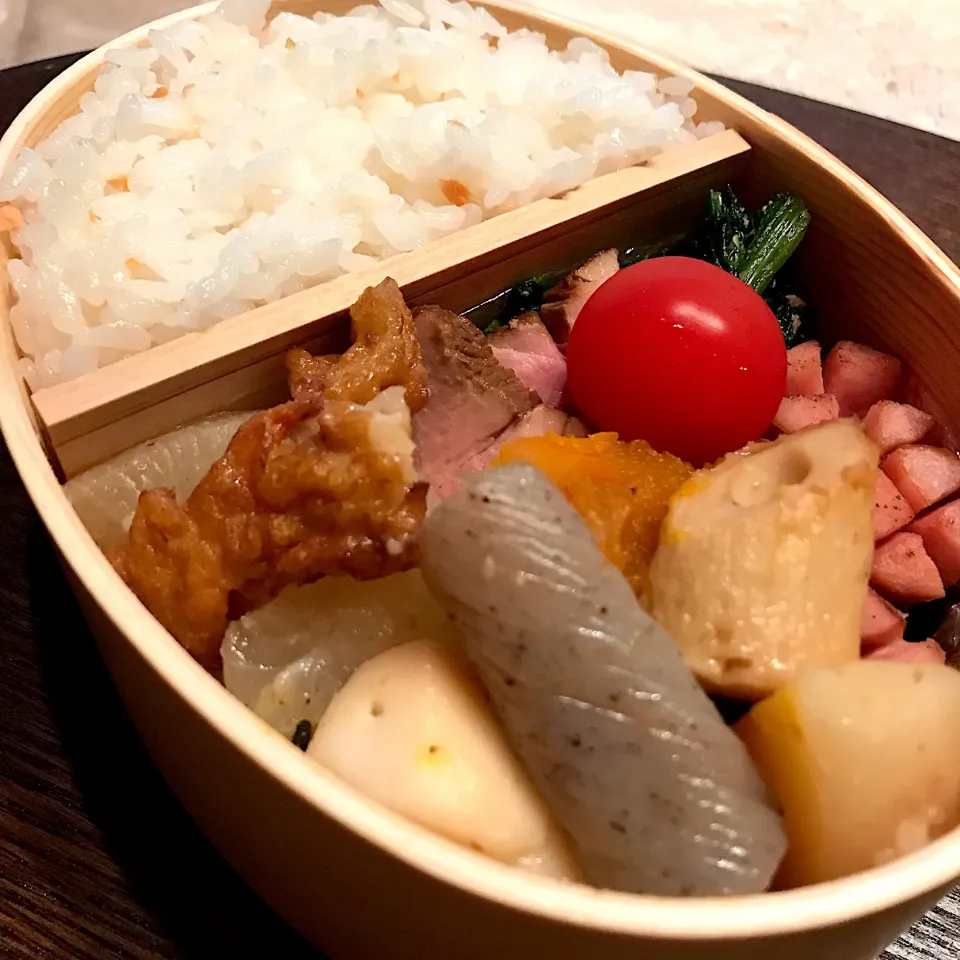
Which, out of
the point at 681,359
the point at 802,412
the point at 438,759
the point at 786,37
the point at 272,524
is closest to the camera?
the point at 438,759

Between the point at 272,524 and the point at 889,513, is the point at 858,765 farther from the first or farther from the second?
the point at 272,524

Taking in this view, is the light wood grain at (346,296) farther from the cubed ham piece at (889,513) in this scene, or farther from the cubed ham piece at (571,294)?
the cubed ham piece at (889,513)

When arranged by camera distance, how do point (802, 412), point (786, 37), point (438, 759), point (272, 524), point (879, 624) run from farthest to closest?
point (786, 37)
point (802, 412)
point (879, 624)
point (272, 524)
point (438, 759)

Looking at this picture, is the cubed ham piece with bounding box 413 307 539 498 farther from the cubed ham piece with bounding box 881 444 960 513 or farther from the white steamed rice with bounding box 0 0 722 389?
the cubed ham piece with bounding box 881 444 960 513

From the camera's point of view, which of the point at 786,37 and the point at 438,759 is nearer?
the point at 438,759

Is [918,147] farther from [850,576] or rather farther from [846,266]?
[850,576]

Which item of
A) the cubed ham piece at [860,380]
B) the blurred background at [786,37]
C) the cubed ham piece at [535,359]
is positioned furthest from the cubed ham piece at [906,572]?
the blurred background at [786,37]

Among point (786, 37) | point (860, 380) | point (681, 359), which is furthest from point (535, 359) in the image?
point (786, 37)
